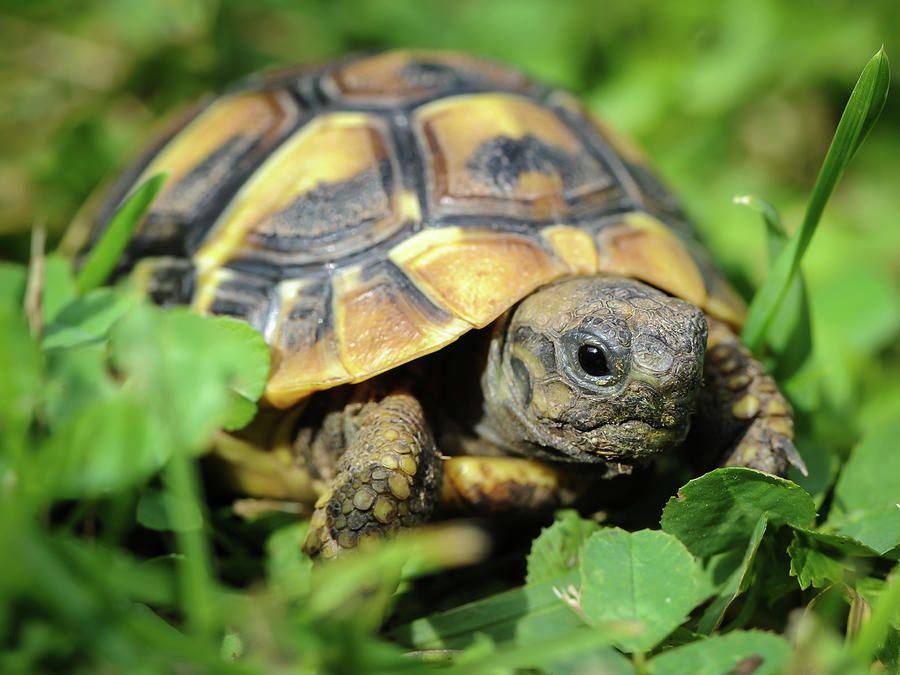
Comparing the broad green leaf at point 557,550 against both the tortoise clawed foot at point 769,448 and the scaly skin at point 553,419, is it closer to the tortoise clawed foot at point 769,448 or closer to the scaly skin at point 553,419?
the scaly skin at point 553,419

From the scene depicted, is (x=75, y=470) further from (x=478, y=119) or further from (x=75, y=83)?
(x=75, y=83)

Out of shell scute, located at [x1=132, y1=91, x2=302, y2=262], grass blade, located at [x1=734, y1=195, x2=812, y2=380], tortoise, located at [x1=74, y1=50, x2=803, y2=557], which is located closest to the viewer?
tortoise, located at [x1=74, y1=50, x2=803, y2=557]

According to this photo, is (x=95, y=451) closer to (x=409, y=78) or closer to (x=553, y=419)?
(x=553, y=419)

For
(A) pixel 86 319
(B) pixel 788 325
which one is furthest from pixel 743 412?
(A) pixel 86 319

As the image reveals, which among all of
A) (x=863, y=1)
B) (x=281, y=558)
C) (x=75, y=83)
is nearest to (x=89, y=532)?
(x=281, y=558)

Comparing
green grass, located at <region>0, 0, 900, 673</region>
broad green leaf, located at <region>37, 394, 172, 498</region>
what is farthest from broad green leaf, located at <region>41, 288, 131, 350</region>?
broad green leaf, located at <region>37, 394, 172, 498</region>

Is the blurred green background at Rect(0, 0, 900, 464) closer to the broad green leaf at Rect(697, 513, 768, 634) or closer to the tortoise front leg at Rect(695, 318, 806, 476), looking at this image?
the tortoise front leg at Rect(695, 318, 806, 476)

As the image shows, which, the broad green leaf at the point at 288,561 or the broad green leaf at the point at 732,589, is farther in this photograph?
the broad green leaf at the point at 288,561

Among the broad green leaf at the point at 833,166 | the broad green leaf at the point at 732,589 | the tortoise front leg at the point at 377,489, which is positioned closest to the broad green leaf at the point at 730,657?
the broad green leaf at the point at 732,589
